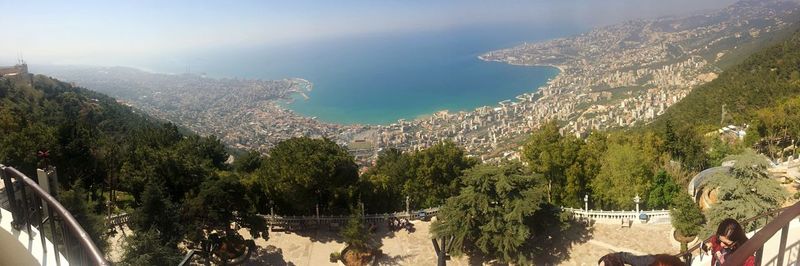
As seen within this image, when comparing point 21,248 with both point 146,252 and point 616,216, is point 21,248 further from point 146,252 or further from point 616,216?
point 616,216

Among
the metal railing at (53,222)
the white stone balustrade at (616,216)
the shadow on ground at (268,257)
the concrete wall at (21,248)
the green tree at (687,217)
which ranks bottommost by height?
the shadow on ground at (268,257)

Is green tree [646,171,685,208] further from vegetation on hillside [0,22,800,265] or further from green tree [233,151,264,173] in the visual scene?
green tree [233,151,264,173]

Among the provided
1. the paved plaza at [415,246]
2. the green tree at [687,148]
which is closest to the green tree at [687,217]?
the paved plaza at [415,246]

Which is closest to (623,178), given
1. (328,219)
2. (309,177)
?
(328,219)

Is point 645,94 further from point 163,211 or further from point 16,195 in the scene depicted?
point 16,195

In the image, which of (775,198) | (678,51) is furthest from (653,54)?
(775,198)

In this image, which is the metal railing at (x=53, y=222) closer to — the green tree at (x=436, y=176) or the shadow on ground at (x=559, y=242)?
the shadow on ground at (x=559, y=242)

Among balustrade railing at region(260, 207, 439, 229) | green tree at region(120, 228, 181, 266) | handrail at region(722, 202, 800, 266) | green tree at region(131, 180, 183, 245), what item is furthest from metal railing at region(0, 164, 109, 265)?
balustrade railing at region(260, 207, 439, 229)
